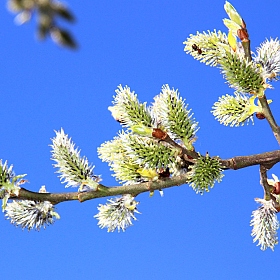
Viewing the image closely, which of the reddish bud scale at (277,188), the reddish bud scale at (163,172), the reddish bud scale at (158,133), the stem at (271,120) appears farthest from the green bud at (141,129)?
the reddish bud scale at (277,188)

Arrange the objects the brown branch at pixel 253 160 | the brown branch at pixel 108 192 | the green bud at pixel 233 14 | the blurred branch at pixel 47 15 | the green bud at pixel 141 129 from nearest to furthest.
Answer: the blurred branch at pixel 47 15 < the green bud at pixel 141 129 < the brown branch at pixel 108 192 < the brown branch at pixel 253 160 < the green bud at pixel 233 14

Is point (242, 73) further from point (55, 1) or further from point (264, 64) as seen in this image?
point (55, 1)

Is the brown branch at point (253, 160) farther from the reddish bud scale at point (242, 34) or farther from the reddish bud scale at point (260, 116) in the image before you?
the reddish bud scale at point (242, 34)

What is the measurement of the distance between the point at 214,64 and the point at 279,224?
0.70 metres

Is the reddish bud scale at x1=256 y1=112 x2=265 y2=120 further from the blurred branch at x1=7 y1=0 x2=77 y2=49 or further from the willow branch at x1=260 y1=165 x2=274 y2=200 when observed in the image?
the blurred branch at x1=7 y1=0 x2=77 y2=49

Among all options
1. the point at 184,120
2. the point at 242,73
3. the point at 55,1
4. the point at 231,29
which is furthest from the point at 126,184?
the point at 55,1

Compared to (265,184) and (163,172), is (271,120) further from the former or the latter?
(163,172)

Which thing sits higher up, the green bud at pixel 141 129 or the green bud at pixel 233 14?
the green bud at pixel 233 14

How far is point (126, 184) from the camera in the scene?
5.21ft

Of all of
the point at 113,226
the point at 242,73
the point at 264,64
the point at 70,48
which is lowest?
the point at 70,48

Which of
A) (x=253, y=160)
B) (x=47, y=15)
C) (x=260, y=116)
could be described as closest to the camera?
(x=47, y=15)

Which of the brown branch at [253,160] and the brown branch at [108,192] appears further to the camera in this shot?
the brown branch at [253,160]

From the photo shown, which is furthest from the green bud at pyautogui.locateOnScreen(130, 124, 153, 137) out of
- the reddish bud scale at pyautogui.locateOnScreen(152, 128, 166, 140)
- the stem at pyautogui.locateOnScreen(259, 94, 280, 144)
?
the stem at pyautogui.locateOnScreen(259, 94, 280, 144)

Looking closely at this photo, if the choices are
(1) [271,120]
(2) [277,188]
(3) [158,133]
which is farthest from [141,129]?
(2) [277,188]
